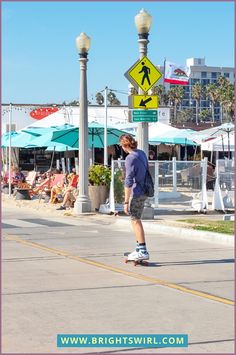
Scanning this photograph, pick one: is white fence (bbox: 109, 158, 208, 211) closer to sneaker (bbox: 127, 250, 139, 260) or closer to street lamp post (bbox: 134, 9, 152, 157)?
street lamp post (bbox: 134, 9, 152, 157)

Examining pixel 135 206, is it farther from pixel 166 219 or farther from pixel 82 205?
pixel 82 205

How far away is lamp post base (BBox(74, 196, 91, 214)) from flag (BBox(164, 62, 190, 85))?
2393 centimetres

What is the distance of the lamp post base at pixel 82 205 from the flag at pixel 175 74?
78.5ft

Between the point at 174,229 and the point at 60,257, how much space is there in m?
4.02

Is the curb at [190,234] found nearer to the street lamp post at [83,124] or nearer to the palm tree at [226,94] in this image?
the street lamp post at [83,124]

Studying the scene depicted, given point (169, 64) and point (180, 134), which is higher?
point (169, 64)

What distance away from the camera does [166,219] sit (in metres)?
16.4

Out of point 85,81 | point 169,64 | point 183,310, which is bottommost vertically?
point 183,310

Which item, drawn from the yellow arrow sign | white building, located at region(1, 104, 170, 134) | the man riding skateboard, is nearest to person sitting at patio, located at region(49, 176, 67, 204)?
the yellow arrow sign

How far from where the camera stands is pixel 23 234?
1377cm

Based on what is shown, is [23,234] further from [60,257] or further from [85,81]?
[85,81]

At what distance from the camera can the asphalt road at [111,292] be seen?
19.8 feet

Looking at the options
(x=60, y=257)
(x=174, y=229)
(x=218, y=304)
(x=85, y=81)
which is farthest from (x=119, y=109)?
(x=218, y=304)

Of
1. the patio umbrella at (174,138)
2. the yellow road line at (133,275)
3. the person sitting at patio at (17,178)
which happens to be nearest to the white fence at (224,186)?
the yellow road line at (133,275)
